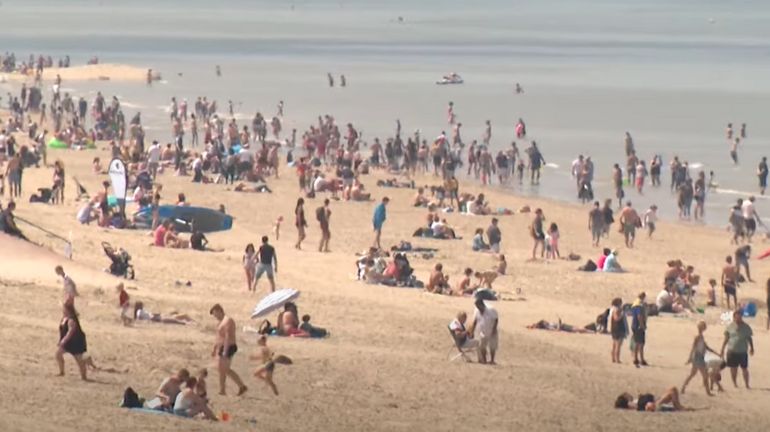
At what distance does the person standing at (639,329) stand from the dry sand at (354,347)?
0.71ft

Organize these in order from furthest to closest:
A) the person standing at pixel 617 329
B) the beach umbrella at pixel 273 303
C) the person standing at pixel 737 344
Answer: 1. the beach umbrella at pixel 273 303
2. the person standing at pixel 617 329
3. the person standing at pixel 737 344

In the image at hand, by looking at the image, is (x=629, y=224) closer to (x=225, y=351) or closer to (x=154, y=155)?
(x=154, y=155)

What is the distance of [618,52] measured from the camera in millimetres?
101125

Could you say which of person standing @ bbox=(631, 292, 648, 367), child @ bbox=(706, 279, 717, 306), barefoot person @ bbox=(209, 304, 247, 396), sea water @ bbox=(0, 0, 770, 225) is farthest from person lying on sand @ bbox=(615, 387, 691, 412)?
sea water @ bbox=(0, 0, 770, 225)

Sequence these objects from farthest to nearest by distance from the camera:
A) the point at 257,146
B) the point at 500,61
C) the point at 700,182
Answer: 1. the point at 500,61
2. the point at 257,146
3. the point at 700,182

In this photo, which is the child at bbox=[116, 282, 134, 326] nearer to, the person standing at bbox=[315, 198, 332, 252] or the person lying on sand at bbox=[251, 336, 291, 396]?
the person lying on sand at bbox=[251, 336, 291, 396]

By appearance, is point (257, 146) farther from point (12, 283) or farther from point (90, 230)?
point (12, 283)

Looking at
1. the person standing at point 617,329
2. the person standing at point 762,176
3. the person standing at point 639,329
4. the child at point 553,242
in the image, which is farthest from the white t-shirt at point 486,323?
the person standing at point 762,176

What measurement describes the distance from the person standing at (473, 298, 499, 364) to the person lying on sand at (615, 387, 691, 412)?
213 centimetres

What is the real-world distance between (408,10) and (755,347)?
153830 millimetres

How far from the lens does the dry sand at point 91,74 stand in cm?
7594

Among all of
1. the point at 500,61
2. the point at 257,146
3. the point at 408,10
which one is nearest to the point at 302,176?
the point at 257,146

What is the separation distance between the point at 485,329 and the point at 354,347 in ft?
5.76

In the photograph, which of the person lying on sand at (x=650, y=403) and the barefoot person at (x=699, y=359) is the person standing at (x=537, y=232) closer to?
the barefoot person at (x=699, y=359)
